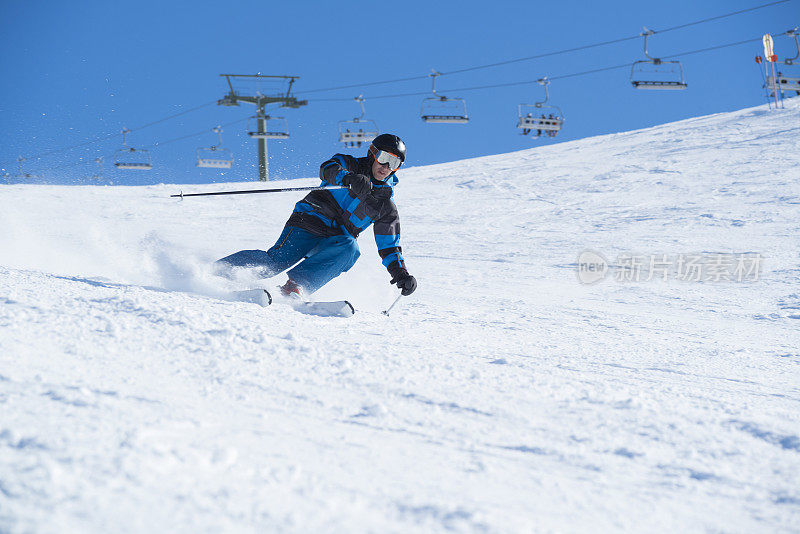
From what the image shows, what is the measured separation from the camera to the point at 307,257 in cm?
401

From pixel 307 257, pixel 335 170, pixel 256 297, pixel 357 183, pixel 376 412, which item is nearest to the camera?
pixel 376 412

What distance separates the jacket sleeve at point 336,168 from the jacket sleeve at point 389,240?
334 millimetres

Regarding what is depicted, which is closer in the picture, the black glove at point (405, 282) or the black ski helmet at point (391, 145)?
the black glove at point (405, 282)

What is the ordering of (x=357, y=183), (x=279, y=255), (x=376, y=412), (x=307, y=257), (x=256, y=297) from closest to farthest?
1. (x=376, y=412)
2. (x=256, y=297)
3. (x=357, y=183)
4. (x=279, y=255)
5. (x=307, y=257)

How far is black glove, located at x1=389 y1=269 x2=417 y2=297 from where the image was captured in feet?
11.5

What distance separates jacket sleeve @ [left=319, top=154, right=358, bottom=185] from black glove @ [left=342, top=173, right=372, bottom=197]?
0.25 feet

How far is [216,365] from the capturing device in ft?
6.02

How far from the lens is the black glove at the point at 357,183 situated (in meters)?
Result: 3.45

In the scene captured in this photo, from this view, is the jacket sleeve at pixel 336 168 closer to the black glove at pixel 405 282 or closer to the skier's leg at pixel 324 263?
the skier's leg at pixel 324 263

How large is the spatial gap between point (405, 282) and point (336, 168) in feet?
2.57

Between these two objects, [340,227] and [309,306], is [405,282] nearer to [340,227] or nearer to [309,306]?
[309,306]

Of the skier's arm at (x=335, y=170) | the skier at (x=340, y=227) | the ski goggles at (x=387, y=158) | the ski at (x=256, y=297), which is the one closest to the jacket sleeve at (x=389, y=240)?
the skier at (x=340, y=227)

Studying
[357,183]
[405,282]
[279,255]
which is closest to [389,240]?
[405,282]

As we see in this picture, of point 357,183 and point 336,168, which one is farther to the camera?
point 336,168
